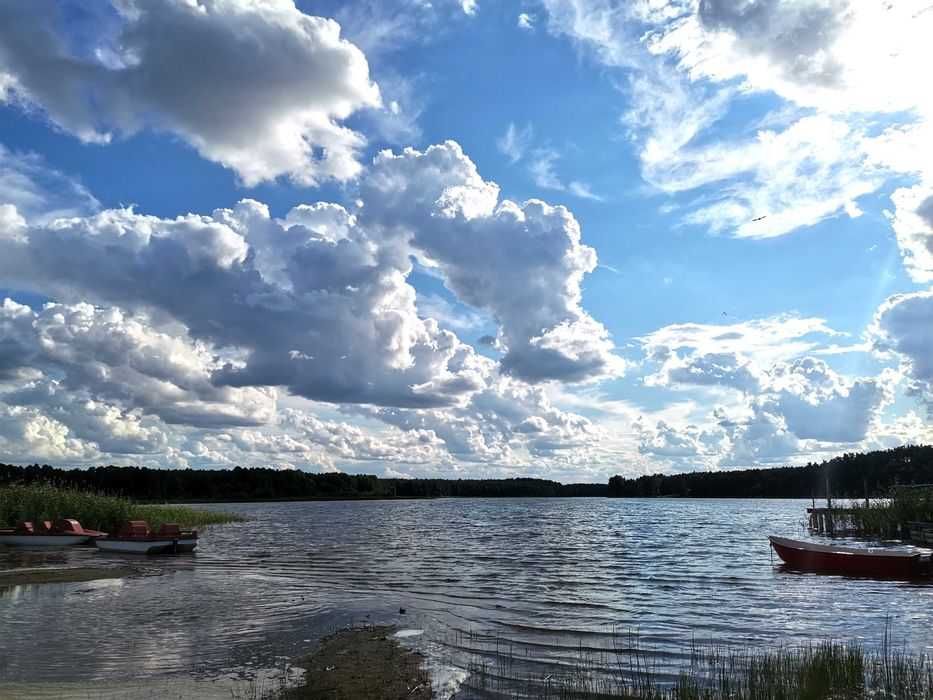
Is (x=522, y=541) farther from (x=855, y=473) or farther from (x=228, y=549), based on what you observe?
(x=855, y=473)

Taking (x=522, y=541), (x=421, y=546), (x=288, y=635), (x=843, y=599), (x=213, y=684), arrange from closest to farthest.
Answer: (x=213, y=684), (x=288, y=635), (x=843, y=599), (x=421, y=546), (x=522, y=541)

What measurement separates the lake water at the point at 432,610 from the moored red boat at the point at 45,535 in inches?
61.3

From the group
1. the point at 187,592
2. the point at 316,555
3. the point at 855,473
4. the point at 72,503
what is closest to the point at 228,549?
the point at 316,555

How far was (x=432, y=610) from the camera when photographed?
2366 cm

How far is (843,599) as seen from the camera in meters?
26.4

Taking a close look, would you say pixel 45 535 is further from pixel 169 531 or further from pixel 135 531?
pixel 169 531

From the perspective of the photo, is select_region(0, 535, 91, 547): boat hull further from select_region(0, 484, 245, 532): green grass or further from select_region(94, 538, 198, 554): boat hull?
select_region(0, 484, 245, 532): green grass

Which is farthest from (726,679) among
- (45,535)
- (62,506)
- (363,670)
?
(62,506)

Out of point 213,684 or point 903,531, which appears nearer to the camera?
point 213,684

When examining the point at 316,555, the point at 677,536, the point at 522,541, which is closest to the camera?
the point at 316,555

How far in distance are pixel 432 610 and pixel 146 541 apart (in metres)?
23.2

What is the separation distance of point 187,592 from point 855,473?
154 meters

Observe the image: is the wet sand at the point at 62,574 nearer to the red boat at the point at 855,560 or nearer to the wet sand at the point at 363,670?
the wet sand at the point at 363,670

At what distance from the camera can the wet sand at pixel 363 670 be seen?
13.1m
